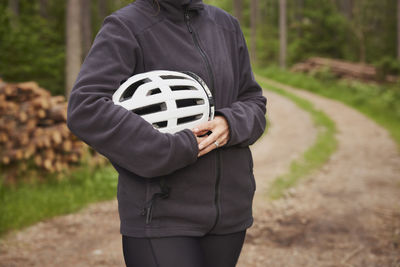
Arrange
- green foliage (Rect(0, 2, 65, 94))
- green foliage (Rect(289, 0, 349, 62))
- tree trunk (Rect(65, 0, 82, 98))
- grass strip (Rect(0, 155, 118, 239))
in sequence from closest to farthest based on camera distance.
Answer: grass strip (Rect(0, 155, 118, 239)) → green foliage (Rect(0, 2, 65, 94)) → tree trunk (Rect(65, 0, 82, 98)) → green foliage (Rect(289, 0, 349, 62))

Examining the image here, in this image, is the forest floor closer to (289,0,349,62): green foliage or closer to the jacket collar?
the jacket collar

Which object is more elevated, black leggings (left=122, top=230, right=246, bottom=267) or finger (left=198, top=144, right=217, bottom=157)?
finger (left=198, top=144, right=217, bottom=157)

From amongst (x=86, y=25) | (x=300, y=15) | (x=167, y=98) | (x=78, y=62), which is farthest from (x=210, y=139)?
(x=300, y=15)

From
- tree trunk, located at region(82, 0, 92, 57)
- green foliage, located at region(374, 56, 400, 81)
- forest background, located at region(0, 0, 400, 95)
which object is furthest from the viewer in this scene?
green foliage, located at region(374, 56, 400, 81)

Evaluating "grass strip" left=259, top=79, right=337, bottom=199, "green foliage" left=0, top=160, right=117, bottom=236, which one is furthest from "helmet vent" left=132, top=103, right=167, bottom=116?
"grass strip" left=259, top=79, right=337, bottom=199

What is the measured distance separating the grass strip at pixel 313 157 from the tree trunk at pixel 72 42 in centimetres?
500

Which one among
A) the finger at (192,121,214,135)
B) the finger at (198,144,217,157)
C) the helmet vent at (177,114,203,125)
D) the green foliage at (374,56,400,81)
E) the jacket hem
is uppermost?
the helmet vent at (177,114,203,125)

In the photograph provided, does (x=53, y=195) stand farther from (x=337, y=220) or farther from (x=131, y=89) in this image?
(x=131, y=89)

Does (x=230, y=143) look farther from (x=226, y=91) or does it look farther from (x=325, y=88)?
(x=325, y=88)

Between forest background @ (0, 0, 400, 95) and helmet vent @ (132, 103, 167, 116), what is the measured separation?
101 cm

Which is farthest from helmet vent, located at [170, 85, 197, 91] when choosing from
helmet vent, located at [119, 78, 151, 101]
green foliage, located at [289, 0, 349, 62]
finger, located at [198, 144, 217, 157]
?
green foliage, located at [289, 0, 349, 62]

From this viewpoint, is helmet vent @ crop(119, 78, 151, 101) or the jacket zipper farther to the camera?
the jacket zipper

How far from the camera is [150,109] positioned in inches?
66.9

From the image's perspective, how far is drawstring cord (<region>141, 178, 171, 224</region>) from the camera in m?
1.66
